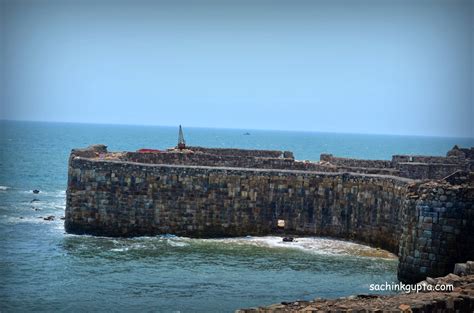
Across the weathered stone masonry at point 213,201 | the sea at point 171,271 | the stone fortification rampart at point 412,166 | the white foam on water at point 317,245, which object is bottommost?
the sea at point 171,271

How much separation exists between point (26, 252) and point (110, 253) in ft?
11.0

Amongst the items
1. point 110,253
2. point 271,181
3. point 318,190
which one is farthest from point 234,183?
point 110,253

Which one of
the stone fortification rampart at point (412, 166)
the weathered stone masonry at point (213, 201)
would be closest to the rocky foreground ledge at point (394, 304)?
the weathered stone masonry at point (213, 201)

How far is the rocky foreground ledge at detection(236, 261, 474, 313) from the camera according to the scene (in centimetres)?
1324

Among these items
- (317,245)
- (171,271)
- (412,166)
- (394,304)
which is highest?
(412,166)

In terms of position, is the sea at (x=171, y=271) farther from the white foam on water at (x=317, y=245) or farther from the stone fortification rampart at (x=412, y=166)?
the stone fortification rampart at (x=412, y=166)

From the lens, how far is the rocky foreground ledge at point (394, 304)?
13.2 m

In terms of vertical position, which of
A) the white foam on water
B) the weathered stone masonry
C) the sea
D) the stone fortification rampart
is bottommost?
the sea

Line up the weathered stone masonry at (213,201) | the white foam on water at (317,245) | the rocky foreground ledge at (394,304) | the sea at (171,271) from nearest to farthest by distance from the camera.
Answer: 1. the rocky foreground ledge at (394,304)
2. the sea at (171,271)
3. the white foam on water at (317,245)
4. the weathered stone masonry at (213,201)

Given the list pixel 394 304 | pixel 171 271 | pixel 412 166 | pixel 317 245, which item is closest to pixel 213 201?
pixel 317 245

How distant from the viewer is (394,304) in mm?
13758

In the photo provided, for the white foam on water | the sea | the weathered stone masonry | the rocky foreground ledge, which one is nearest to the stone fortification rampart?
the weathered stone masonry

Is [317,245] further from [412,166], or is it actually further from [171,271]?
[412,166]

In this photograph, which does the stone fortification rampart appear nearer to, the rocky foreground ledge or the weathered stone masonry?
the weathered stone masonry
